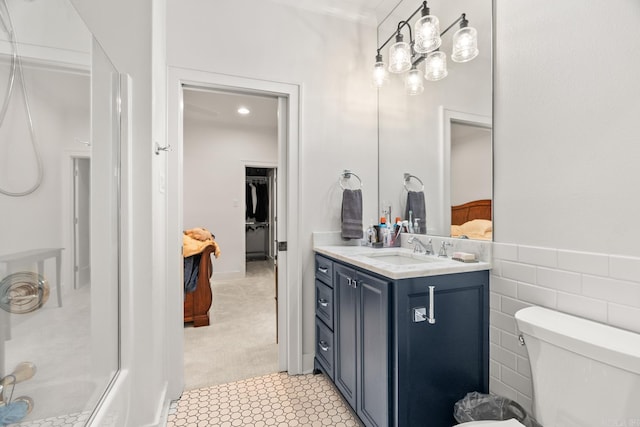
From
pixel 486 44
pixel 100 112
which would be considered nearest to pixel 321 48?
pixel 486 44

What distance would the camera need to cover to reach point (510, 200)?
Answer: 141cm

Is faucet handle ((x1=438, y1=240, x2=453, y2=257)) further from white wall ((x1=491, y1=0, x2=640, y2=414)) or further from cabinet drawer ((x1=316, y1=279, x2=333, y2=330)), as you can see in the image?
cabinet drawer ((x1=316, y1=279, x2=333, y2=330))

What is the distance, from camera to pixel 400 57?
191 centimetres

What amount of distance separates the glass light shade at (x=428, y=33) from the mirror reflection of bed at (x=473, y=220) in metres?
0.92

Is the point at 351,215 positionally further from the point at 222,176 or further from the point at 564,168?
the point at 222,176

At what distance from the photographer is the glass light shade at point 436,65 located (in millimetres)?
1771

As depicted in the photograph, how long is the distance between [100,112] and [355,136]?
5.36 feet

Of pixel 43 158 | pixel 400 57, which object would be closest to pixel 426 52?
pixel 400 57

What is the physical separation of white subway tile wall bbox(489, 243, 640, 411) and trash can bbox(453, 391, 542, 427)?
65 mm

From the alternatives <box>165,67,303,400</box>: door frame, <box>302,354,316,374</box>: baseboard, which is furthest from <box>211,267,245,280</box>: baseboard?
<box>302,354,316,374</box>: baseboard

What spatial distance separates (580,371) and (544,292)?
0.36 meters

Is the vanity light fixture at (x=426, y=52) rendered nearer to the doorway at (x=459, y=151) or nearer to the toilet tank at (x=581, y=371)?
the doorway at (x=459, y=151)

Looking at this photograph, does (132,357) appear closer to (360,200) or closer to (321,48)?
(360,200)

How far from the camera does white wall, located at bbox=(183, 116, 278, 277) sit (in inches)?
187
